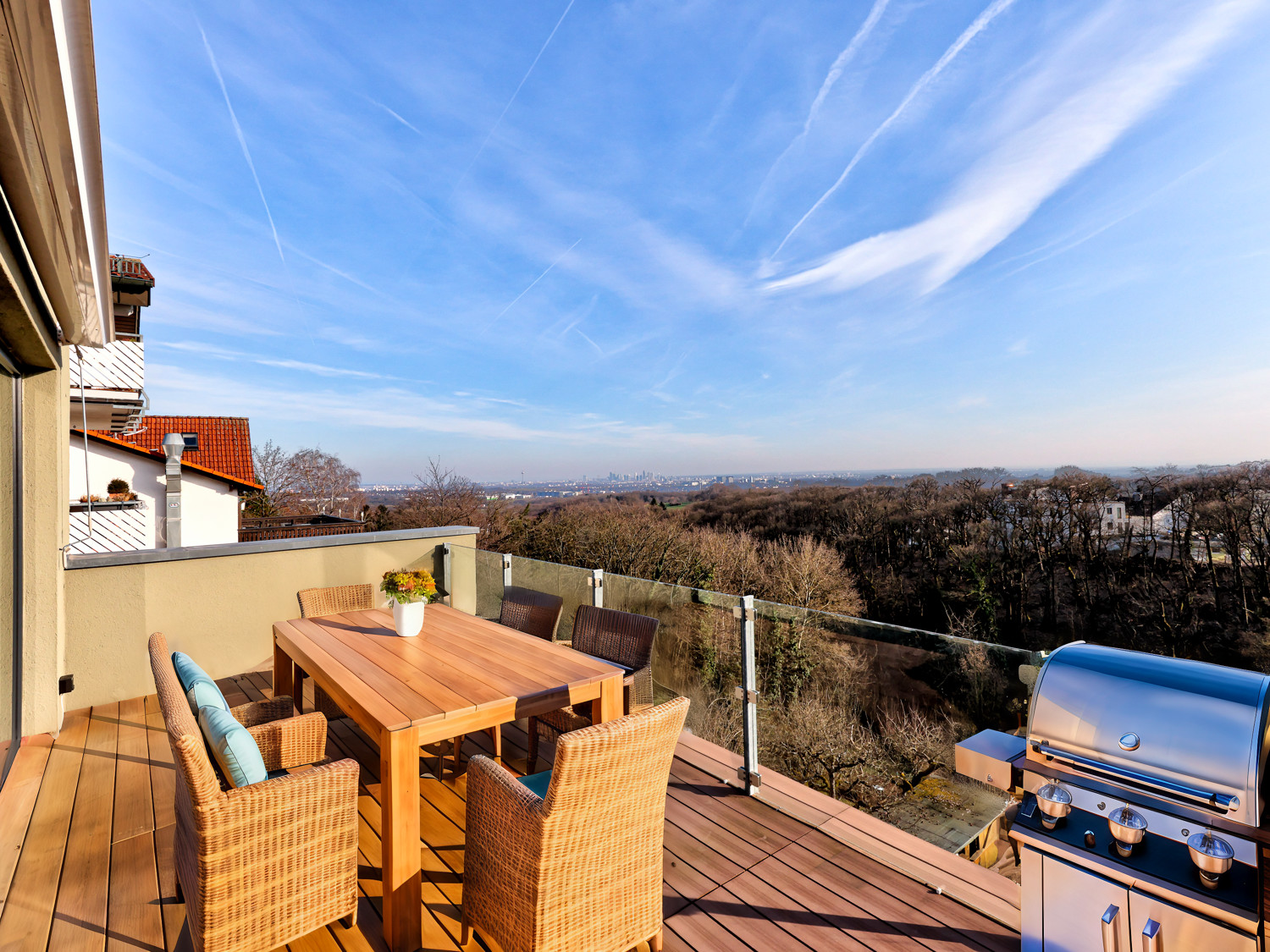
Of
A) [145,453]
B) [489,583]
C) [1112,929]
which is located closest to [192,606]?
[489,583]

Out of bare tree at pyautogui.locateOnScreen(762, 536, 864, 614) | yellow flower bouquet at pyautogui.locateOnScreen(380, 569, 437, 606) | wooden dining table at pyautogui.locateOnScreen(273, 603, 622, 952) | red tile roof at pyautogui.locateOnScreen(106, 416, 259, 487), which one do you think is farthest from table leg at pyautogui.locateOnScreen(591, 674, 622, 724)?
bare tree at pyautogui.locateOnScreen(762, 536, 864, 614)

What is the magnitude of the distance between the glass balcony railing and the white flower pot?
4.37 ft

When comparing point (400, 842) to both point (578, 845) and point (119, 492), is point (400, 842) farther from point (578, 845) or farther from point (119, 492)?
point (119, 492)

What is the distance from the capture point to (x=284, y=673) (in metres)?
3.23

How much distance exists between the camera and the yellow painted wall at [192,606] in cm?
401

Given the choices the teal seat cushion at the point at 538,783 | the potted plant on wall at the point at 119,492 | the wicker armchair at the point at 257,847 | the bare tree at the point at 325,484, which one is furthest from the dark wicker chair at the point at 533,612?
the bare tree at the point at 325,484

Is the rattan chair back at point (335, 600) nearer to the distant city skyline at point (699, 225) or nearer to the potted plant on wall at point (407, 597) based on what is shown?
the potted plant on wall at point (407, 597)

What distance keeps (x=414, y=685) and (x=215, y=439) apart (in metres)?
19.3

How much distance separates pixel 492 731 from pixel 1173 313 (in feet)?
81.5

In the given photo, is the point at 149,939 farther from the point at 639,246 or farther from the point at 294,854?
the point at 639,246

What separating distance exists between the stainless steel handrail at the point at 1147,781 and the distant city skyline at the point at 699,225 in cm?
248

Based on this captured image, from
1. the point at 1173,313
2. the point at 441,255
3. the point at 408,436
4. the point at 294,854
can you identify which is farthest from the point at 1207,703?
the point at 1173,313

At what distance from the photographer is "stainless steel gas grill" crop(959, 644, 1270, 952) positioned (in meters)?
1.14

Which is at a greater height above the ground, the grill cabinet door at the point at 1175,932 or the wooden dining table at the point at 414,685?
the wooden dining table at the point at 414,685
